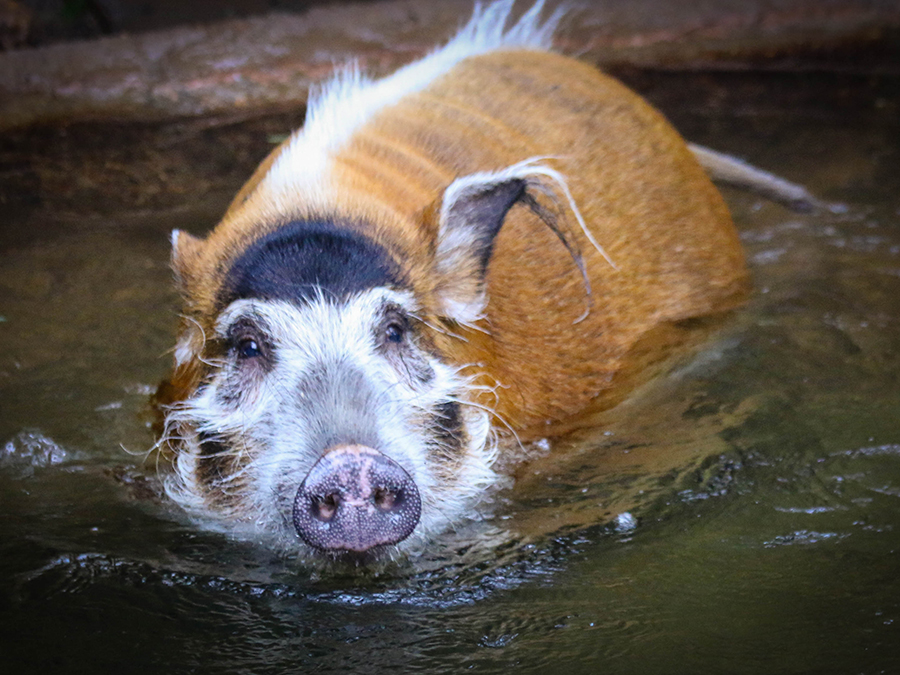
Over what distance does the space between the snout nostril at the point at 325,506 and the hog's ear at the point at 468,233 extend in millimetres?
824

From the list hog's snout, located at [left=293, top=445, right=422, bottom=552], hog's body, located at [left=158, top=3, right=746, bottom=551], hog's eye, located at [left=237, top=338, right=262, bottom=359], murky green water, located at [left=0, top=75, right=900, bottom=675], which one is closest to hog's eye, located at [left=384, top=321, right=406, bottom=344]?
hog's body, located at [left=158, top=3, right=746, bottom=551]

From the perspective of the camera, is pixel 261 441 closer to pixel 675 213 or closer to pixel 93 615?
pixel 93 615

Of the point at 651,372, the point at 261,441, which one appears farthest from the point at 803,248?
the point at 261,441

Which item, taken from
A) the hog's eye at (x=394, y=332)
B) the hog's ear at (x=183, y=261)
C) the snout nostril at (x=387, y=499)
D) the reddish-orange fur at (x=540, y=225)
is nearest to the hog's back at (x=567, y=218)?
the reddish-orange fur at (x=540, y=225)

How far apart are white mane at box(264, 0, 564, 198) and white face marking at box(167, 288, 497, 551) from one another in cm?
58

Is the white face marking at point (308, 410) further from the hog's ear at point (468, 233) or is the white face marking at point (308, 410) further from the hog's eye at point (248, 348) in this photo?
the hog's ear at point (468, 233)

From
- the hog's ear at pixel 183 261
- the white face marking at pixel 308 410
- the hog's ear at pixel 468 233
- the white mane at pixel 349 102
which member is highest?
the white mane at pixel 349 102

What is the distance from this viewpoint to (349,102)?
13.3ft

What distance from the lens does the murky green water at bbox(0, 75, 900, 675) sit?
2.41 meters

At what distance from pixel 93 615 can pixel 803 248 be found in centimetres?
343

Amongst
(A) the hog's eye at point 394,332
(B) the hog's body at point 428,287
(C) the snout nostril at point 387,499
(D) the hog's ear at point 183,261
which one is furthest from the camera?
(D) the hog's ear at point 183,261

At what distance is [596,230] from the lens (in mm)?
3773

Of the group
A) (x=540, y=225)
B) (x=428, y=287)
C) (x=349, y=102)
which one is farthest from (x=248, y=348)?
(x=349, y=102)

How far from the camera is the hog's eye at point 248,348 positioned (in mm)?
2961
